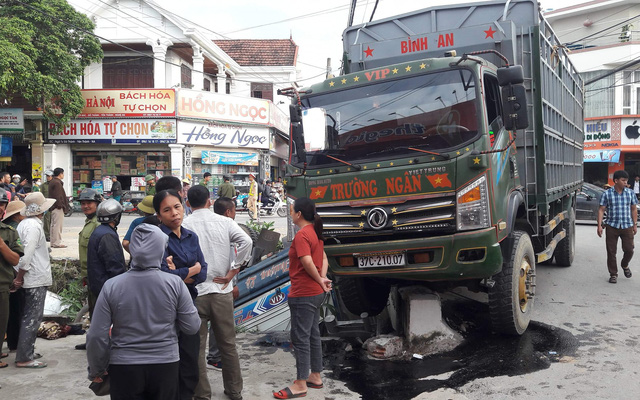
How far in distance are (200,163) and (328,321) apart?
1776cm

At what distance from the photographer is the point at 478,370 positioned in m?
4.94

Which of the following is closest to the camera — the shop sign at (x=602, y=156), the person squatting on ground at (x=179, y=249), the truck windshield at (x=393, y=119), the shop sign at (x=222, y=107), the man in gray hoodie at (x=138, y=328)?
the man in gray hoodie at (x=138, y=328)

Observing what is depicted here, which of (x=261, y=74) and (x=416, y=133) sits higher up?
(x=261, y=74)

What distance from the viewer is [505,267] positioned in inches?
223

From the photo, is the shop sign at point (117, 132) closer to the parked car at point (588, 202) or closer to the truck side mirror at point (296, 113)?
the parked car at point (588, 202)

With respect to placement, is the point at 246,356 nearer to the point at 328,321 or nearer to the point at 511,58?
the point at 328,321

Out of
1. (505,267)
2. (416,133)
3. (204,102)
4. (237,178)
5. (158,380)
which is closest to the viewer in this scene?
(158,380)

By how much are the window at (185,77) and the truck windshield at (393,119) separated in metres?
19.3

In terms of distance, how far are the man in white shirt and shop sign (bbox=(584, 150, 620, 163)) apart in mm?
26550

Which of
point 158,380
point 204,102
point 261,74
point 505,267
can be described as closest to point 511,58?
point 505,267

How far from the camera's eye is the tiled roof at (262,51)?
3019 centimetres

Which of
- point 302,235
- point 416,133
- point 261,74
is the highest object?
point 261,74

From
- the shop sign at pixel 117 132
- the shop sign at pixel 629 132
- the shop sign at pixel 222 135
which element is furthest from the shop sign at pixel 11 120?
the shop sign at pixel 629 132

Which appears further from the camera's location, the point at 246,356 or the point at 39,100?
the point at 39,100
